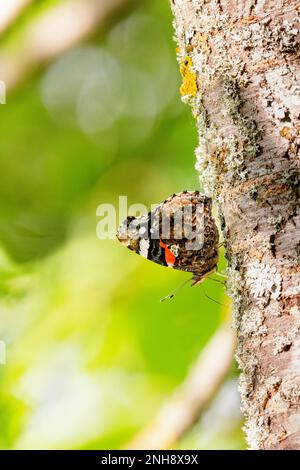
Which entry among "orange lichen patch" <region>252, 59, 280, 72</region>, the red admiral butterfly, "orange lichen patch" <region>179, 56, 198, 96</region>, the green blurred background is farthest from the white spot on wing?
the green blurred background

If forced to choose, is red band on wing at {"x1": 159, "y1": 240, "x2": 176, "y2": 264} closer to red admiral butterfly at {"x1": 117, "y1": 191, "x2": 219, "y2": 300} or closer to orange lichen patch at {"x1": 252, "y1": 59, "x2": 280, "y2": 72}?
red admiral butterfly at {"x1": 117, "y1": 191, "x2": 219, "y2": 300}

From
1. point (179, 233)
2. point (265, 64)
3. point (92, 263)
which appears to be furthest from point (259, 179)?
point (92, 263)

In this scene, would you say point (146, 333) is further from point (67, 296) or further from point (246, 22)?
point (246, 22)

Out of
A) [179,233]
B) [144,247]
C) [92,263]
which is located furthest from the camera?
[92,263]

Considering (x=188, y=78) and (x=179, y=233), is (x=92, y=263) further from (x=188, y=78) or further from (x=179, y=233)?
(x=188, y=78)

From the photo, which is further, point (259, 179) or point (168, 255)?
point (168, 255)
